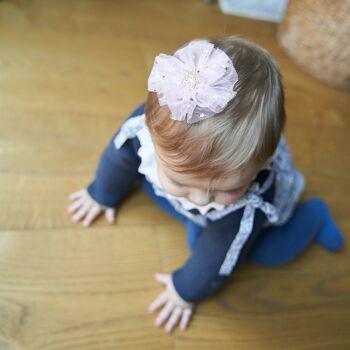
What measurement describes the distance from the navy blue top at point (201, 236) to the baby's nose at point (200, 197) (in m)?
0.09

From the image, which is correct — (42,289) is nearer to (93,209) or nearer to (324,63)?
(93,209)

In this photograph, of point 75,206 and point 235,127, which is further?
point 75,206

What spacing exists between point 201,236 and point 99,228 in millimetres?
204

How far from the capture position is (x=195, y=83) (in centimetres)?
50

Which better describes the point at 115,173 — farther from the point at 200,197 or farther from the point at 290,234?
the point at 290,234

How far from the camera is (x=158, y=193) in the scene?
81cm

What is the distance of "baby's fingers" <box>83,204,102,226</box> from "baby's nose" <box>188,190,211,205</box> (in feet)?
0.88

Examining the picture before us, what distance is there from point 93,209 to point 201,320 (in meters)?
0.28

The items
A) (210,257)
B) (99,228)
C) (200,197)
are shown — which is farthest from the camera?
(99,228)

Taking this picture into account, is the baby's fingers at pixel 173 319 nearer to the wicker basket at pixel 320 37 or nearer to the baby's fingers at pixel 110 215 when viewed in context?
the baby's fingers at pixel 110 215

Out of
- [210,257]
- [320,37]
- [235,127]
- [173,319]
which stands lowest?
[173,319]

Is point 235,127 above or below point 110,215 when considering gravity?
above

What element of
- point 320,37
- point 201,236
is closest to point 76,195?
point 201,236

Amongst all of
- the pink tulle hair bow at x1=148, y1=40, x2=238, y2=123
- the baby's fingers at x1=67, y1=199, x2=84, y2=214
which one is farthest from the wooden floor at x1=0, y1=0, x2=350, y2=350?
the pink tulle hair bow at x1=148, y1=40, x2=238, y2=123
